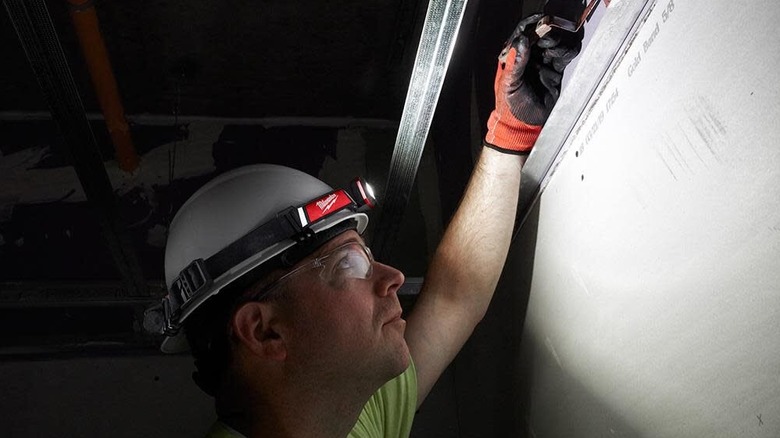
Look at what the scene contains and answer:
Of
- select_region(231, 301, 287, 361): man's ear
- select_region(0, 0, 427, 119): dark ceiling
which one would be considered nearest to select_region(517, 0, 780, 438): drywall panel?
select_region(231, 301, 287, 361): man's ear

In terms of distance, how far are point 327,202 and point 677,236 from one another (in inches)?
28.4

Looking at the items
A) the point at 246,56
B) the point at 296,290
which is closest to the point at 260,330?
the point at 296,290

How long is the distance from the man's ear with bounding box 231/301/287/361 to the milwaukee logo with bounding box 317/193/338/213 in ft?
0.82

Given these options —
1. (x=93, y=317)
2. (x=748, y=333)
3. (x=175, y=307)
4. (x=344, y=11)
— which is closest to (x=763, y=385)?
(x=748, y=333)

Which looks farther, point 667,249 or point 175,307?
point 175,307

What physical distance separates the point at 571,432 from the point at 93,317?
76.9 inches

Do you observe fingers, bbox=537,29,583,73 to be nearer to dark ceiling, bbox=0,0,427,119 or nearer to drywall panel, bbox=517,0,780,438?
drywall panel, bbox=517,0,780,438

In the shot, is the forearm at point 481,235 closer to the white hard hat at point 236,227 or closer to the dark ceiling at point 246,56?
the white hard hat at point 236,227

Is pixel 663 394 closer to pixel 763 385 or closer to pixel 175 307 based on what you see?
pixel 763 385

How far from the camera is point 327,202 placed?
1253 millimetres

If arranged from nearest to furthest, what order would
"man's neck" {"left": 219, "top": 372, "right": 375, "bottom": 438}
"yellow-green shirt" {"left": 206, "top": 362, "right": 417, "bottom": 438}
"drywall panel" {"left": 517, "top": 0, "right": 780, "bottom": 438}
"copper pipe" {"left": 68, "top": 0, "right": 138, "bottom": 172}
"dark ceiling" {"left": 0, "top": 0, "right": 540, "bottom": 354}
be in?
"drywall panel" {"left": 517, "top": 0, "right": 780, "bottom": 438}
"man's neck" {"left": 219, "top": 372, "right": 375, "bottom": 438}
"yellow-green shirt" {"left": 206, "top": 362, "right": 417, "bottom": 438}
"copper pipe" {"left": 68, "top": 0, "right": 138, "bottom": 172}
"dark ceiling" {"left": 0, "top": 0, "right": 540, "bottom": 354}

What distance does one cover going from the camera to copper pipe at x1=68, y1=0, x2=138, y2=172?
1.82 metres

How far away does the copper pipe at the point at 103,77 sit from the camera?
1821 millimetres

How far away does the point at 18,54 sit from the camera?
85.1 inches
